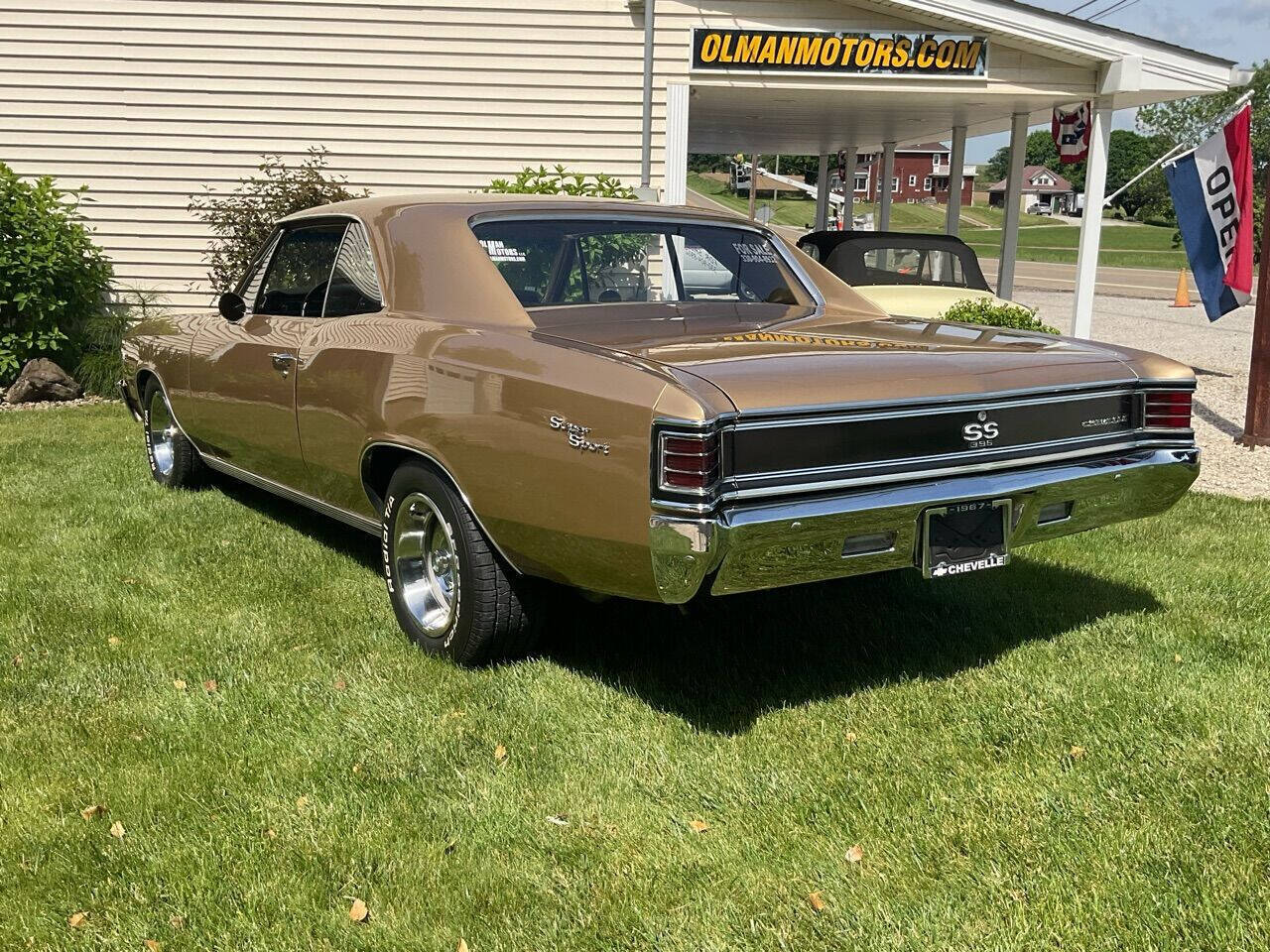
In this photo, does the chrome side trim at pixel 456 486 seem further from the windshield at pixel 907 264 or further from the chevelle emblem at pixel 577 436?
the windshield at pixel 907 264

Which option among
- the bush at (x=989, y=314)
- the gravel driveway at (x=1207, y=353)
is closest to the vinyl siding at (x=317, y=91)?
the bush at (x=989, y=314)

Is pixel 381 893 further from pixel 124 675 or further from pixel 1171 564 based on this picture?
pixel 1171 564

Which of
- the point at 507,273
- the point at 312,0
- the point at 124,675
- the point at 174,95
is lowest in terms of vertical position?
the point at 124,675

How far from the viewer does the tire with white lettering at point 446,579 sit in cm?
381

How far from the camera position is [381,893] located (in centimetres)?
275

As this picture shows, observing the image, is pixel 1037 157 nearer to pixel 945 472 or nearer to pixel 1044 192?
pixel 1044 192

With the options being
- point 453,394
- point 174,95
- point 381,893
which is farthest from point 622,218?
point 174,95

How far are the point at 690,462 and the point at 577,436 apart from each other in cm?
40

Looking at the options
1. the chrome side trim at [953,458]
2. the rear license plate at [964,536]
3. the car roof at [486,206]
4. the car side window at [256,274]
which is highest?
the car roof at [486,206]

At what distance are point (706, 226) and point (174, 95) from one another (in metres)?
8.52

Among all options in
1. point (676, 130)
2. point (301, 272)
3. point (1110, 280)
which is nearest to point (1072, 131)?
point (676, 130)

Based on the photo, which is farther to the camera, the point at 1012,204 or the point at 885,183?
the point at 885,183

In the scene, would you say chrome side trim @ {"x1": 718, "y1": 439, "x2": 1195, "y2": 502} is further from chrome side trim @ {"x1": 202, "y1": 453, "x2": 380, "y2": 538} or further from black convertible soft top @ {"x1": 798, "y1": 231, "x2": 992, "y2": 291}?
black convertible soft top @ {"x1": 798, "y1": 231, "x2": 992, "y2": 291}

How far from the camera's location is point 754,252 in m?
4.94
